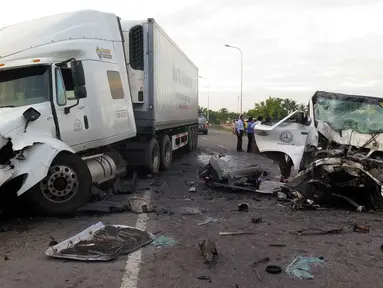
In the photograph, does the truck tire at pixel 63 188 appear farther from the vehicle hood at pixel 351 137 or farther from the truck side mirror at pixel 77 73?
the vehicle hood at pixel 351 137

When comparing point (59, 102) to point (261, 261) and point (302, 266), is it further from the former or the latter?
point (302, 266)

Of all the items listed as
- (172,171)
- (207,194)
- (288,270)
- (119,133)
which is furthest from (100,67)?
(288,270)

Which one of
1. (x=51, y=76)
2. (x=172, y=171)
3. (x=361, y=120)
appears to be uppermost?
(x=51, y=76)

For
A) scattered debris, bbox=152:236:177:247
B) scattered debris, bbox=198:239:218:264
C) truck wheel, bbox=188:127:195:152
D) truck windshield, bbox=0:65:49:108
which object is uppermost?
truck windshield, bbox=0:65:49:108

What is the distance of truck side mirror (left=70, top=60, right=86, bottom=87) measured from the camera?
6.88 m

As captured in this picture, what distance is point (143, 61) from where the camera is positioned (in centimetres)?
996

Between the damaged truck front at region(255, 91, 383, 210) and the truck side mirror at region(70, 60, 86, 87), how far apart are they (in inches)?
151

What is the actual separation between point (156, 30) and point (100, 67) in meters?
2.57

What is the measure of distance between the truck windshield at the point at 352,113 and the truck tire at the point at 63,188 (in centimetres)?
459

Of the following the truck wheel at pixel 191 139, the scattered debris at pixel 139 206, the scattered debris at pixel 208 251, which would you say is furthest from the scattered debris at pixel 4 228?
the truck wheel at pixel 191 139

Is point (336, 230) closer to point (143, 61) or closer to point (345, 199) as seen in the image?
point (345, 199)

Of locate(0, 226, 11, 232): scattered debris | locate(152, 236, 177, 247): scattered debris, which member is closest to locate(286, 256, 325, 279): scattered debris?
locate(152, 236, 177, 247): scattered debris

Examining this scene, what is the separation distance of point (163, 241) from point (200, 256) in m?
0.73

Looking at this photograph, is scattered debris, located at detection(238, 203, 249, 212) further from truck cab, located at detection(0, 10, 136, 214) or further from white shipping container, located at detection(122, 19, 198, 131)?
white shipping container, located at detection(122, 19, 198, 131)
